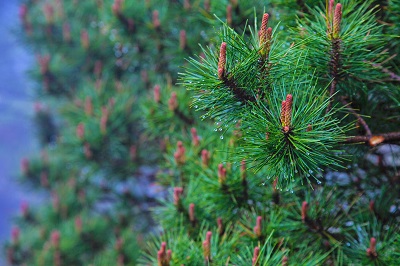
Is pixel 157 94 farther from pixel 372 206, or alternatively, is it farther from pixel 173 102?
pixel 372 206

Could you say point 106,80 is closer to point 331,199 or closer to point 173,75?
point 173,75

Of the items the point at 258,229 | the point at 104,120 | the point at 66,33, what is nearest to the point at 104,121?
the point at 104,120

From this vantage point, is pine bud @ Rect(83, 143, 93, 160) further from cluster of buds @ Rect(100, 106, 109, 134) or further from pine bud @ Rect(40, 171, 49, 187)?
pine bud @ Rect(40, 171, 49, 187)

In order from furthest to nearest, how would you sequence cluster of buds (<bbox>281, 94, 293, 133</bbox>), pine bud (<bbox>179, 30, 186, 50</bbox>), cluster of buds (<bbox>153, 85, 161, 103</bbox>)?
pine bud (<bbox>179, 30, 186, 50</bbox>), cluster of buds (<bbox>153, 85, 161, 103</bbox>), cluster of buds (<bbox>281, 94, 293, 133</bbox>)

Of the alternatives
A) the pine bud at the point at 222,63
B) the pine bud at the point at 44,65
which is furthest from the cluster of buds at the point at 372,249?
the pine bud at the point at 44,65

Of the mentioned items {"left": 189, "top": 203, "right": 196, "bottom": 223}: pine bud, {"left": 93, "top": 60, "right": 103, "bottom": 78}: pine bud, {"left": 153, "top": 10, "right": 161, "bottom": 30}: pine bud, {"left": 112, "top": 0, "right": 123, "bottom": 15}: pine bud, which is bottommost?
{"left": 189, "top": 203, "right": 196, "bottom": 223}: pine bud

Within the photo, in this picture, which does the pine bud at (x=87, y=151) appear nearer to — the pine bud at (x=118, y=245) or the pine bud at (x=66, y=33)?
the pine bud at (x=118, y=245)

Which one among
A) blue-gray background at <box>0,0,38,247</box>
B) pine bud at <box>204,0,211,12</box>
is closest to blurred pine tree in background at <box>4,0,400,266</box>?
pine bud at <box>204,0,211,12</box>

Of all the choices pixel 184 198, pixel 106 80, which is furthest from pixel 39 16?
pixel 184 198
